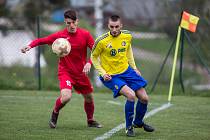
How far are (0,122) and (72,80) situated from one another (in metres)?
1.45

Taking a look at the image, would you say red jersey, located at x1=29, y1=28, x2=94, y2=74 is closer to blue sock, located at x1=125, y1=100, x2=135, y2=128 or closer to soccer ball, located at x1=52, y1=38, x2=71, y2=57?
soccer ball, located at x1=52, y1=38, x2=71, y2=57

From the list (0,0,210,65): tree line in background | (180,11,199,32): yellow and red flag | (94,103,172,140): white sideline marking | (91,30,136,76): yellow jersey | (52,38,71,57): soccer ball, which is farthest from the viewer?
(0,0,210,65): tree line in background

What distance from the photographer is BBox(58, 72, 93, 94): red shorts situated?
10.2m

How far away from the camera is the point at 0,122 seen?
1069 cm

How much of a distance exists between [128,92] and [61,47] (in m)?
1.30

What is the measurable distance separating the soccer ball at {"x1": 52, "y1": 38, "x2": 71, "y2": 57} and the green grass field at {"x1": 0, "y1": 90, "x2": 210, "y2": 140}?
1210 millimetres

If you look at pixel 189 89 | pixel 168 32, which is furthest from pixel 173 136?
pixel 168 32

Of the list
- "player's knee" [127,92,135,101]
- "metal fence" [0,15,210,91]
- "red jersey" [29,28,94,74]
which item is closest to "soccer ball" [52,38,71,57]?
"red jersey" [29,28,94,74]

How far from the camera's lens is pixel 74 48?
10.3 meters

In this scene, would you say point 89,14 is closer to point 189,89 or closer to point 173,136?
point 189,89

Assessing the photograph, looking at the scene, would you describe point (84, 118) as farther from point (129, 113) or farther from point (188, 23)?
point (188, 23)

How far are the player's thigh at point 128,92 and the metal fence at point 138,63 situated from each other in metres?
7.30

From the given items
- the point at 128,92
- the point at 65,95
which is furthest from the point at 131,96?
the point at 65,95

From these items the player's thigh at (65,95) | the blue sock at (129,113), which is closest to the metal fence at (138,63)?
the player's thigh at (65,95)
